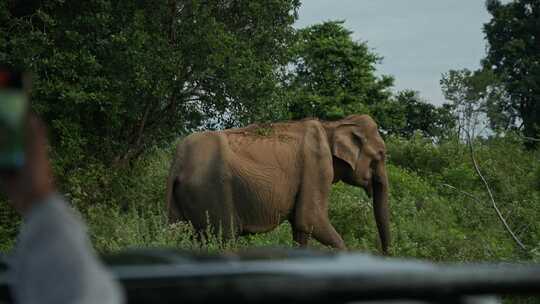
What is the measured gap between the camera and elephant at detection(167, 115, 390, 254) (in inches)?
547

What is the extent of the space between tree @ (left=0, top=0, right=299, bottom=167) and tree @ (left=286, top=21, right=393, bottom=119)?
25795 mm

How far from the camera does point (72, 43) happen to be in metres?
16.4

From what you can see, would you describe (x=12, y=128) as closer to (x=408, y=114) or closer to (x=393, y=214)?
(x=393, y=214)

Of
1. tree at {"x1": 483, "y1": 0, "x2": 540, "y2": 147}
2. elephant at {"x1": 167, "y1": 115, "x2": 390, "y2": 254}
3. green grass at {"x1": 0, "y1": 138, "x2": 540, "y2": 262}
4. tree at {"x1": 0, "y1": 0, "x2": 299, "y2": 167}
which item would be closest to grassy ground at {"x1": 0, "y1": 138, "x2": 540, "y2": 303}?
green grass at {"x1": 0, "y1": 138, "x2": 540, "y2": 262}

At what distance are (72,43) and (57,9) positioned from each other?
3.25ft

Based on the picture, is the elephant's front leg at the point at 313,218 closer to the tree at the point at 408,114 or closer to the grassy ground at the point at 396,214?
the grassy ground at the point at 396,214

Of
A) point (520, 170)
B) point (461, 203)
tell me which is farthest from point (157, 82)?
point (520, 170)

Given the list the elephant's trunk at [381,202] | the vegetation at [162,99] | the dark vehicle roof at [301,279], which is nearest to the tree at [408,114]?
the vegetation at [162,99]

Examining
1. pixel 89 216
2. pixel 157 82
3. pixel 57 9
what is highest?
pixel 57 9

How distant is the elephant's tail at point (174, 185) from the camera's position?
13666 millimetres

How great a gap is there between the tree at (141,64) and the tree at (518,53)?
107 feet

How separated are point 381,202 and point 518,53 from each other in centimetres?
3736

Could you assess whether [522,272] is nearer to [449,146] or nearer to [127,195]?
[127,195]

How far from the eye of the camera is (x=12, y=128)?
3.29 ft
